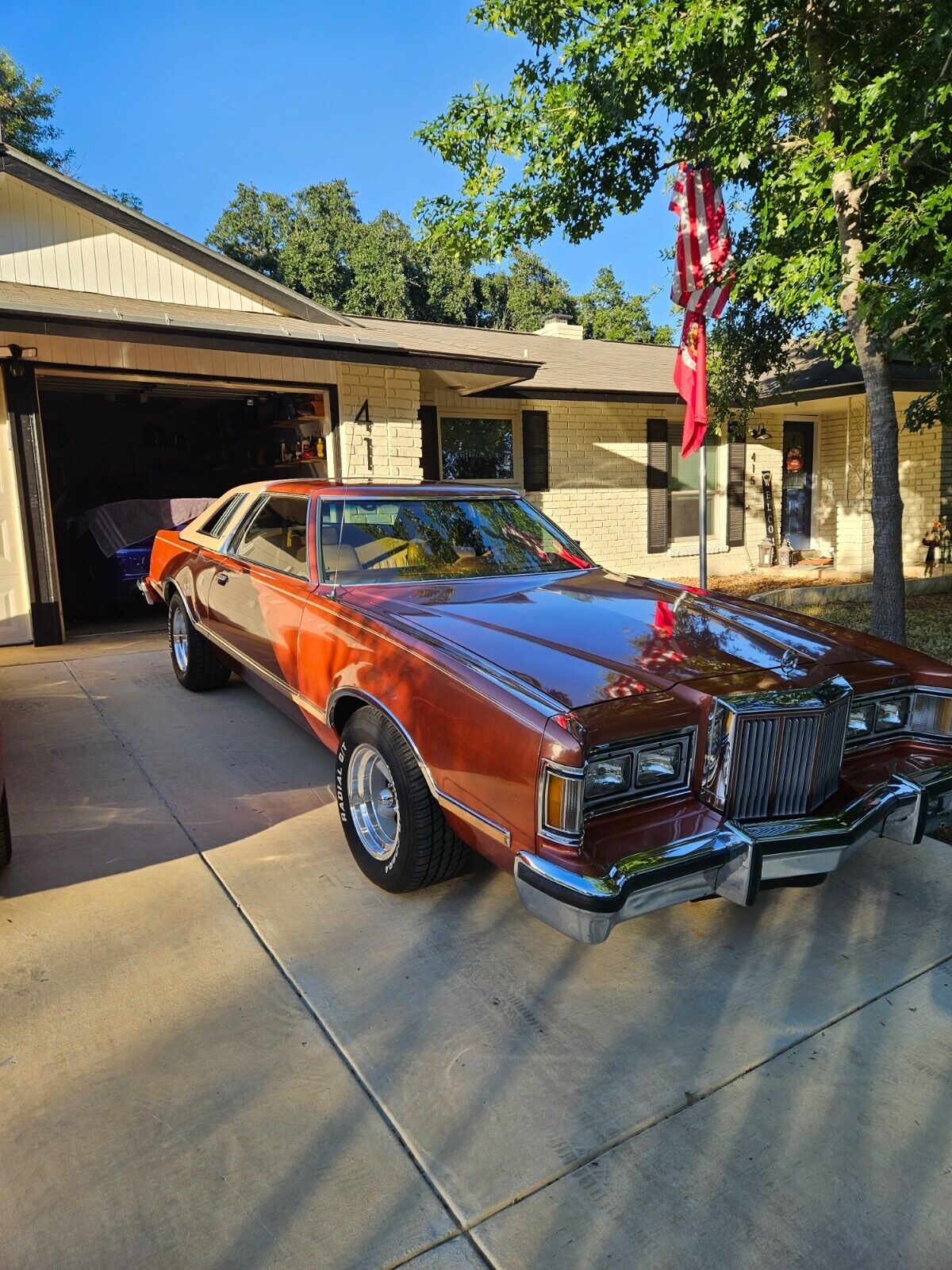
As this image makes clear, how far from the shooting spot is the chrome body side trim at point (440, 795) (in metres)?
2.66

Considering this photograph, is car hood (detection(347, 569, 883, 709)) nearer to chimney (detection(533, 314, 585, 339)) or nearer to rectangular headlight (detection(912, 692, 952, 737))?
rectangular headlight (detection(912, 692, 952, 737))

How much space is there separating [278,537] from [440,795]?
2.29 m

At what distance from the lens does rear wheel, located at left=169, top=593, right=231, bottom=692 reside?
6047 millimetres

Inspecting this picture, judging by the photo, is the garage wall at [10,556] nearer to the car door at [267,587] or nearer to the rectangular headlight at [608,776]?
the car door at [267,587]

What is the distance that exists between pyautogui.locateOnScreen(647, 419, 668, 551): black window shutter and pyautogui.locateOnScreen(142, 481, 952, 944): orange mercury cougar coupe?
29.7ft

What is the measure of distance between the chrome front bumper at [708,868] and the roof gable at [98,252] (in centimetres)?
813

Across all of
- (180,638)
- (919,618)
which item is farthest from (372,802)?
(919,618)

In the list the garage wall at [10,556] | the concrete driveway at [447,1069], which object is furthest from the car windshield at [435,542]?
the garage wall at [10,556]

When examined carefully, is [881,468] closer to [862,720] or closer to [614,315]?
[862,720]

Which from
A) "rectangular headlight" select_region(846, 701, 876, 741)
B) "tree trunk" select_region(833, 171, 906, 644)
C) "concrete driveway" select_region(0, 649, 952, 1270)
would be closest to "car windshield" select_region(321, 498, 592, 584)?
"concrete driveway" select_region(0, 649, 952, 1270)

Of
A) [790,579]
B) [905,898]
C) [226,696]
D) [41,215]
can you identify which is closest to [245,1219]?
[905,898]

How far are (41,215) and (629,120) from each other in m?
5.50

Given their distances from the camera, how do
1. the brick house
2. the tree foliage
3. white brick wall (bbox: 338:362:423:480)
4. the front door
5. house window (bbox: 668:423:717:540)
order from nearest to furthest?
1. the brick house
2. white brick wall (bbox: 338:362:423:480)
3. house window (bbox: 668:423:717:540)
4. the front door
5. the tree foliage

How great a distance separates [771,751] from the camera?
107 inches
